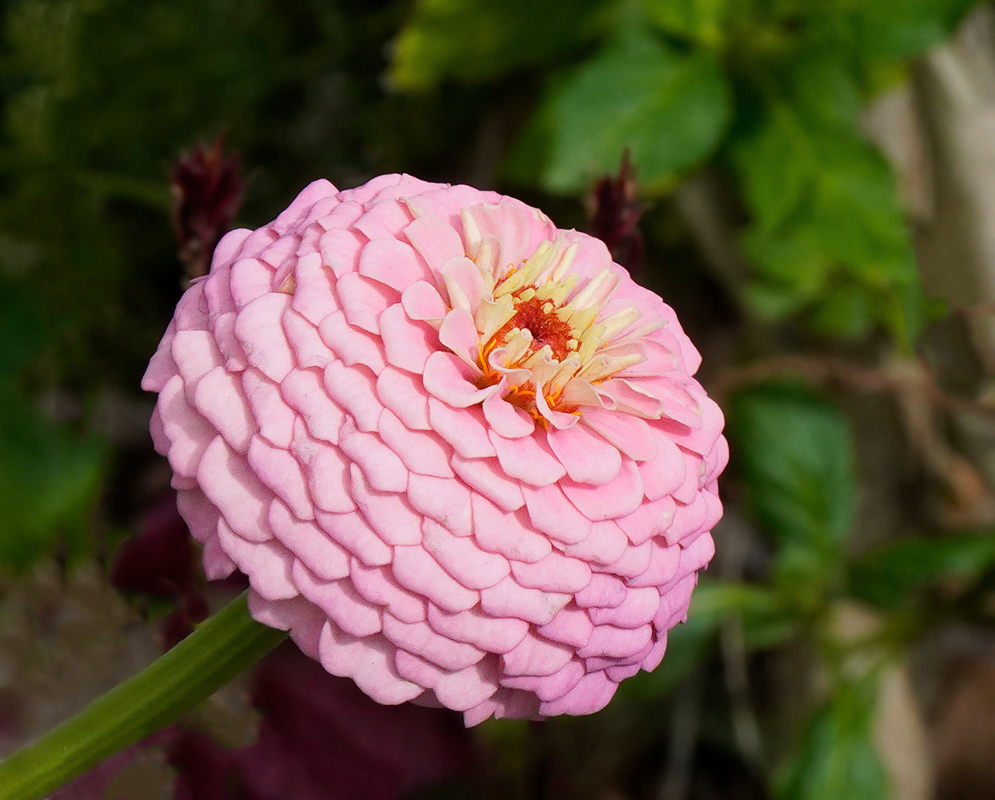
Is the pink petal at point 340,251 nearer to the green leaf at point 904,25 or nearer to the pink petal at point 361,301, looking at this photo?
the pink petal at point 361,301

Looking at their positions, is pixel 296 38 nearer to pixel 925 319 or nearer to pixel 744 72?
pixel 744 72

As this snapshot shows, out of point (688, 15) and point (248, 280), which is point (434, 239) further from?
point (688, 15)

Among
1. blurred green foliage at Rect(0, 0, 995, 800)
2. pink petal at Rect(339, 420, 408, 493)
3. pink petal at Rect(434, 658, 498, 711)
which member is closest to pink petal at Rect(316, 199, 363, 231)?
pink petal at Rect(339, 420, 408, 493)

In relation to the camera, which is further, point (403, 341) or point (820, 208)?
point (820, 208)

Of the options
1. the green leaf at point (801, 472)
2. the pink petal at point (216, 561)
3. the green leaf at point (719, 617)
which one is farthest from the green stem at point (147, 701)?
the green leaf at point (801, 472)

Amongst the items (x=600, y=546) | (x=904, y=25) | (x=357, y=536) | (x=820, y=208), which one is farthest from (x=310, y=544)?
(x=904, y=25)

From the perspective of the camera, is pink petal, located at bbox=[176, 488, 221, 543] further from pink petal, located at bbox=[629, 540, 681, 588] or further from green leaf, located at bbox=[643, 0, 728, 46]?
green leaf, located at bbox=[643, 0, 728, 46]

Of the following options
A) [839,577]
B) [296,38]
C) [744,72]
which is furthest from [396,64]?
[839,577]
